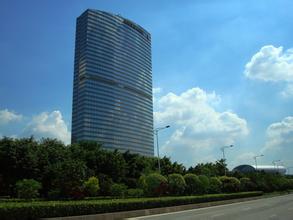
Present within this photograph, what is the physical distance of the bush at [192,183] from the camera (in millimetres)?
49250

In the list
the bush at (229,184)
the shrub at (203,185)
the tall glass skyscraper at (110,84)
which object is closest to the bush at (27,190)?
the shrub at (203,185)

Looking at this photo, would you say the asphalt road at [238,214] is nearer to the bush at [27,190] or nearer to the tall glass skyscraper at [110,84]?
the bush at [27,190]

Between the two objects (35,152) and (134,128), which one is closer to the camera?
(35,152)

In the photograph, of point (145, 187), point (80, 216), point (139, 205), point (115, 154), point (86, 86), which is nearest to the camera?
point (80, 216)

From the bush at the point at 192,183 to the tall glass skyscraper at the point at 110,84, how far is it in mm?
55122

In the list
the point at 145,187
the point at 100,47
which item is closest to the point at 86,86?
the point at 100,47

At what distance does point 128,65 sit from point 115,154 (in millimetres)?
47795

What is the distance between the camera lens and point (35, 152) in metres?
47.4

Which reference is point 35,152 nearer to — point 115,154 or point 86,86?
point 115,154

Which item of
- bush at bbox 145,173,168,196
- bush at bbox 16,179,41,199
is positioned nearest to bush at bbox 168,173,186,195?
bush at bbox 145,173,168,196

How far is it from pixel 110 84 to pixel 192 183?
58777mm

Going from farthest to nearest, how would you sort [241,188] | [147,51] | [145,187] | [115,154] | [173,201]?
[147,51] < [241,188] < [115,154] < [145,187] < [173,201]

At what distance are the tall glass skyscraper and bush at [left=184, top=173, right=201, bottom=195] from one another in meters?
55.1

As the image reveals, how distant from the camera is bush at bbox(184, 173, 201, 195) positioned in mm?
49250
